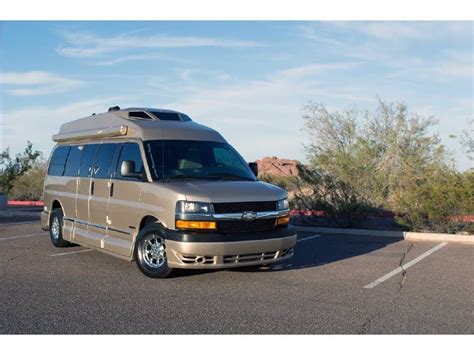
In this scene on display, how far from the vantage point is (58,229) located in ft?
35.5

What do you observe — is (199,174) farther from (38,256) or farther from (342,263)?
(38,256)

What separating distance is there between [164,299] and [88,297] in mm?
961

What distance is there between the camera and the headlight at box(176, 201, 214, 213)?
7.36 m

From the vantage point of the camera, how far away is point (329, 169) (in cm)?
1530

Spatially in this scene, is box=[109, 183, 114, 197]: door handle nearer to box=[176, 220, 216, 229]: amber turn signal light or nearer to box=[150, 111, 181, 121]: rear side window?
box=[150, 111, 181, 121]: rear side window

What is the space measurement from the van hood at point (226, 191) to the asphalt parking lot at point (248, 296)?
1.19 metres

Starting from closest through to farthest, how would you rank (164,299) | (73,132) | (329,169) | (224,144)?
1. (164,299)
2. (224,144)
3. (73,132)
4. (329,169)

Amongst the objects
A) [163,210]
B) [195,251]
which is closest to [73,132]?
[163,210]

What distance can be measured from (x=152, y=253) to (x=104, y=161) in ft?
7.13

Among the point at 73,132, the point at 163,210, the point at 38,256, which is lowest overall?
the point at 38,256

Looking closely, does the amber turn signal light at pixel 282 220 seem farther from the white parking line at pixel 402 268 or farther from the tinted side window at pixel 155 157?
the tinted side window at pixel 155 157

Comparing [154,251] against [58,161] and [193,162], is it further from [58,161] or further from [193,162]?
[58,161]

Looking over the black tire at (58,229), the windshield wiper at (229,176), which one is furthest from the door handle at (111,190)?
the black tire at (58,229)

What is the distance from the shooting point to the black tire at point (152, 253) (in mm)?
7703
